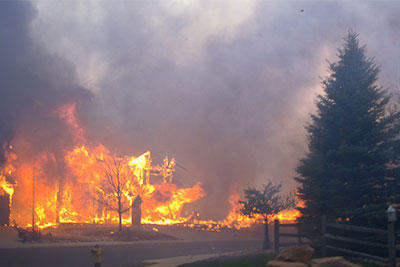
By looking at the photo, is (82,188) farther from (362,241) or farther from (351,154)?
(362,241)

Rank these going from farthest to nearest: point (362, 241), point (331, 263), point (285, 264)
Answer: point (362, 241) < point (285, 264) < point (331, 263)

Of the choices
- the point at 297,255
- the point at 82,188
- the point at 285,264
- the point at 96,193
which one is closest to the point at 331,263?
the point at 297,255

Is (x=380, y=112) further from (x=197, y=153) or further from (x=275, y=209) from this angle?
(x=197, y=153)

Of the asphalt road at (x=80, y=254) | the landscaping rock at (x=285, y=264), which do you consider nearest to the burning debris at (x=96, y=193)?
the asphalt road at (x=80, y=254)

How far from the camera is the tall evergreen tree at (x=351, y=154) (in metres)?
14.7

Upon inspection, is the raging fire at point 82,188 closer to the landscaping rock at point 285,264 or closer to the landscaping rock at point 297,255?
the landscaping rock at point 297,255

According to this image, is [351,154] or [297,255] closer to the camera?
[297,255]

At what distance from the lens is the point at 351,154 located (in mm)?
14914

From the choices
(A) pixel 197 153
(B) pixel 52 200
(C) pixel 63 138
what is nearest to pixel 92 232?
(B) pixel 52 200

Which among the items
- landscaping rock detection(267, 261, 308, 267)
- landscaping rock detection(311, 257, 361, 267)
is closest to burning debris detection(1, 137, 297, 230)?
landscaping rock detection(267, 261, 308, 267)

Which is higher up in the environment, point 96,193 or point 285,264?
point 96,193

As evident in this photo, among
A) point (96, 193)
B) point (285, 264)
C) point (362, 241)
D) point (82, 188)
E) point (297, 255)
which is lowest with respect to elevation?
point (285, 264)

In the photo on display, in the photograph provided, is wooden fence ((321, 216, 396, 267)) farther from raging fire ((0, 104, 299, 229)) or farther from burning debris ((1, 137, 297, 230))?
raging fire ((0, 104, 299, 229))

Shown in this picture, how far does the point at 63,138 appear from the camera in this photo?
4253 cm
